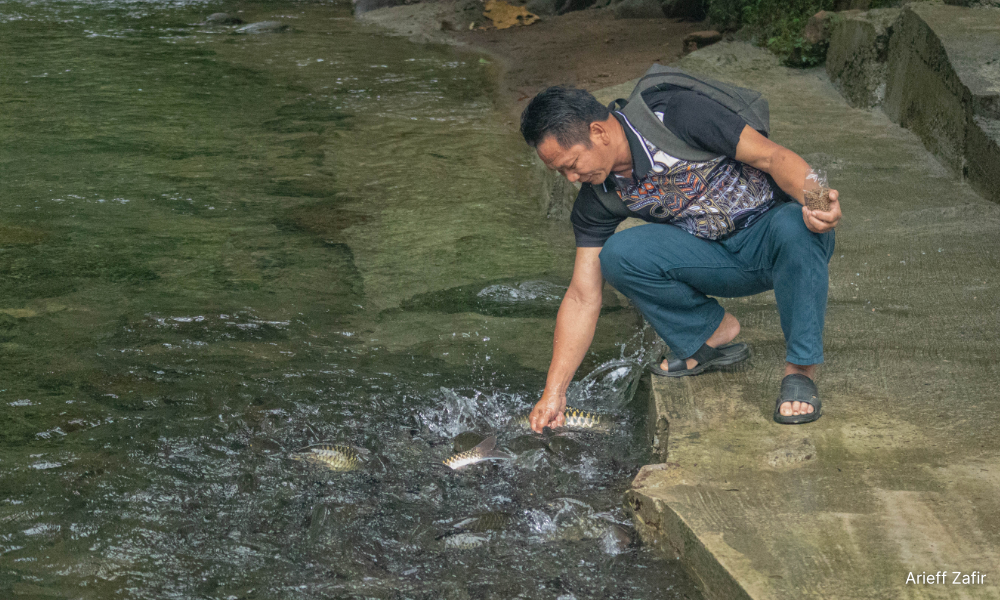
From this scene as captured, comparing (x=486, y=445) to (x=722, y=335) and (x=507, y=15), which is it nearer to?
(x=722, y=335)

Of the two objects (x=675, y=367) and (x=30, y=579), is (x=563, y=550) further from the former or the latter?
(x=30, y=579)

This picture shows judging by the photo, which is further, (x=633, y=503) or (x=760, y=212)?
(x=760, y=212)

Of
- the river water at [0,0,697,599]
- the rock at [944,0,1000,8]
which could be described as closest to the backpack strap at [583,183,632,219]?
the river water at [0,0,697,599]

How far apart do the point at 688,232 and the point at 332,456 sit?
1.58 metres

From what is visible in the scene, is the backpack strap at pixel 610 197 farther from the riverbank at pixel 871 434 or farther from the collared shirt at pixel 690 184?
the riverbank at pixel 871 434

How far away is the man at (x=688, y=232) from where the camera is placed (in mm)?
3031

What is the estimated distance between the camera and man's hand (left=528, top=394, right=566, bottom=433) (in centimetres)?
334

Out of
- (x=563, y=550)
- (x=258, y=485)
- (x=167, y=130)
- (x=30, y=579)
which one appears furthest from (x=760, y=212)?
(x=167, y=130)

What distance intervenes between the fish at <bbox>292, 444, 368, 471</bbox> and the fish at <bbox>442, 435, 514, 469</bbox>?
345mm

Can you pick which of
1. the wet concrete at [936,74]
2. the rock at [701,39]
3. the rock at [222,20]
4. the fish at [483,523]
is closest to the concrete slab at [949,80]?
the wet concrete at [936,74]

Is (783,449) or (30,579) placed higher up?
(783,449)

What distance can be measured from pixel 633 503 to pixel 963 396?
1311 mm

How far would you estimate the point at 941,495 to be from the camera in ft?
9.04

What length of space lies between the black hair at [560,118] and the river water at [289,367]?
4.11 feet
